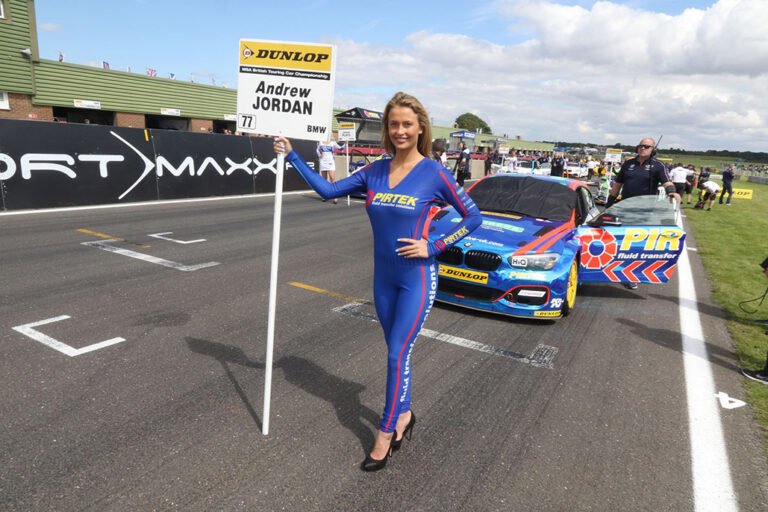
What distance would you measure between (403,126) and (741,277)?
25.7 ft

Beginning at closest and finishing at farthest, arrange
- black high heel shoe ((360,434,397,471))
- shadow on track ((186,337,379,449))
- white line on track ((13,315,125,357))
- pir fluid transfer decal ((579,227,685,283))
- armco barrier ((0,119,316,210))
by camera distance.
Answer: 1. black high heel shoe ((360,434,397,471))
2. shadow on track ((186,337,379,449))
3. white line on track ((13,315,125,357))
4. pir fluid transfer decal ((579,227,685,283))
5. armco barrier ((0,119,316,210))

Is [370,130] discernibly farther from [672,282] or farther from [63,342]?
[63,342]

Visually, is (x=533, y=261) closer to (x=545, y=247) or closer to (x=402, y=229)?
(x=545, y=247)

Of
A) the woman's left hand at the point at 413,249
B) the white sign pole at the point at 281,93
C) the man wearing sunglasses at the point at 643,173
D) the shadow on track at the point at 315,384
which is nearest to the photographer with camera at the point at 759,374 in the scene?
the man wearing sunglasses at the point at 643,173

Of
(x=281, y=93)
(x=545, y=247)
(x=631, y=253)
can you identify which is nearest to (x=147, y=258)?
(x=281, y=93)

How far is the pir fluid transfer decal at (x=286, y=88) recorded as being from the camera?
9.09ft

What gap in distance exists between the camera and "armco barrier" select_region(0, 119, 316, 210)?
31.0ft

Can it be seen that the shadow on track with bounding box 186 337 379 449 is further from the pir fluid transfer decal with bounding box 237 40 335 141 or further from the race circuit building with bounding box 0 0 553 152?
the race circuit building with bounding box 0 0 553 152

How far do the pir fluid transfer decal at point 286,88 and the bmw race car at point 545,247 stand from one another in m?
2.17

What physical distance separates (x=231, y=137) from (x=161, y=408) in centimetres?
1245

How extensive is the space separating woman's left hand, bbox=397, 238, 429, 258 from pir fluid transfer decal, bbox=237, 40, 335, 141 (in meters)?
0.90

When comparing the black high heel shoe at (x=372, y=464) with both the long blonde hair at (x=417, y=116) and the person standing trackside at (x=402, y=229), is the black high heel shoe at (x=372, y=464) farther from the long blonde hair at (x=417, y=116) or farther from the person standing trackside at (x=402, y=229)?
the long blonde hair at (x=417, y=116)

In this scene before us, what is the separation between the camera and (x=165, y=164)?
12.3m

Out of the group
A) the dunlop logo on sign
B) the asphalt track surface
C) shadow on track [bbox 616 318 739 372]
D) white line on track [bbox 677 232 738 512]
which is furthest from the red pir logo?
the dunlop logo on sign
